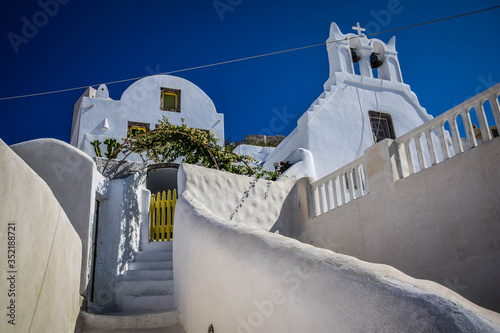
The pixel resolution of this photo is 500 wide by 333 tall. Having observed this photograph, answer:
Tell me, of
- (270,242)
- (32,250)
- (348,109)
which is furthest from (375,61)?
(32,250)

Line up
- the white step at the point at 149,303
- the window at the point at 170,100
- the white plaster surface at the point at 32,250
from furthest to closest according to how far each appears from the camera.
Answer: the window at the point at 170,100
the white step at the point at 149,303
the white plaster surface at the point at 32,250

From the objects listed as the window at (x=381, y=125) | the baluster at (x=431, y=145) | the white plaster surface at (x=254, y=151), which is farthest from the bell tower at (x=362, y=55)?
the baluster at (x=431, y=145)

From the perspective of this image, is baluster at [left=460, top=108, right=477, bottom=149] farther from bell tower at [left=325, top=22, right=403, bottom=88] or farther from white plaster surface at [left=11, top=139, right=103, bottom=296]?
bell tower at [left=325, top=22, right=403, bottom=88]

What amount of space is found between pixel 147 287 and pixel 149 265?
0.88m

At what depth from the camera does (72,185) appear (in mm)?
6379

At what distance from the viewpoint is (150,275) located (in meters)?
6.92

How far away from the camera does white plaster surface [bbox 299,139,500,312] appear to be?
4816 mm

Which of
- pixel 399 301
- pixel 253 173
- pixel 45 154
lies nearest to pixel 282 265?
pixel 399 301

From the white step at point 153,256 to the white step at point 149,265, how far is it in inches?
8.2

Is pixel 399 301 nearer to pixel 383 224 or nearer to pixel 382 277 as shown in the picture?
pixel 382 277

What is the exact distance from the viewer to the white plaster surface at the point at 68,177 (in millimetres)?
6156

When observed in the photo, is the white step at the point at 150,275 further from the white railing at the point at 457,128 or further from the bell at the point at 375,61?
the bell at the point at 375,61

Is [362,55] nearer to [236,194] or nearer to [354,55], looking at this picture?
[354,55]

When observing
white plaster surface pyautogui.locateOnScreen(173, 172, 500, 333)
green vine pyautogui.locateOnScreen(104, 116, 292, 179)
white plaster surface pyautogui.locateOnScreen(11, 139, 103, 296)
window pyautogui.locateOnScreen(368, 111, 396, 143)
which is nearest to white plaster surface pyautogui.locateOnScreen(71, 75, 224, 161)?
green vine pyautogui.locateOnScreen(104, 116, 292, 179)
